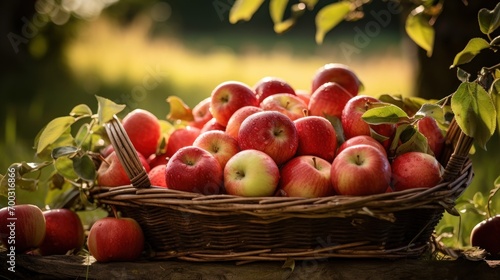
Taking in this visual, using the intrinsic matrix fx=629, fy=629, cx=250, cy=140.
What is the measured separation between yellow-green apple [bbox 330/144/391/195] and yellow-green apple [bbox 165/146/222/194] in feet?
1.13

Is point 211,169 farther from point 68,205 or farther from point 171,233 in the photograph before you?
point 68,205

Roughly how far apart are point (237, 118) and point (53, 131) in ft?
2.01

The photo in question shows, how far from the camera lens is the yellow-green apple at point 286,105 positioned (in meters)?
2.12

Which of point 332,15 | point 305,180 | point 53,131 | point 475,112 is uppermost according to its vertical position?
point 332,15

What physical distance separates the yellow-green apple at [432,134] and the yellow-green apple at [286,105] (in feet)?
1.30

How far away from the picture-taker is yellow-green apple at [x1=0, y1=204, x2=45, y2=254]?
1922 mm

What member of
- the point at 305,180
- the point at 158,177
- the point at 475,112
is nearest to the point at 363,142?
the point at 305,180

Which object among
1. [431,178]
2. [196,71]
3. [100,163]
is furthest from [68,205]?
[196,71]

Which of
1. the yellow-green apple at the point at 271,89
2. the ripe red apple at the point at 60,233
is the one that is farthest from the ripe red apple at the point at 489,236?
the ripe red apple at the point at 60,233

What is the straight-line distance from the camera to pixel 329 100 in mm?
2129

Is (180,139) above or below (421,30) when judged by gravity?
below

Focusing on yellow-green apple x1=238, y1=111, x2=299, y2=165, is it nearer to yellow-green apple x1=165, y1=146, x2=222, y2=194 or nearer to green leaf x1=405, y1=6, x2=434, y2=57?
yellow-green apple x1=165, y1=146, x2=222, y2=194

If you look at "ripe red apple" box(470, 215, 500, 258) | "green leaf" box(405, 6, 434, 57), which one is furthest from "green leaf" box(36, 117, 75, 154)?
Result: "ripe red apple" box(470, 215, 500, 258)

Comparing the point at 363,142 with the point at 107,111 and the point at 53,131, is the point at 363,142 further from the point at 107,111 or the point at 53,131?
the point at 53,131
